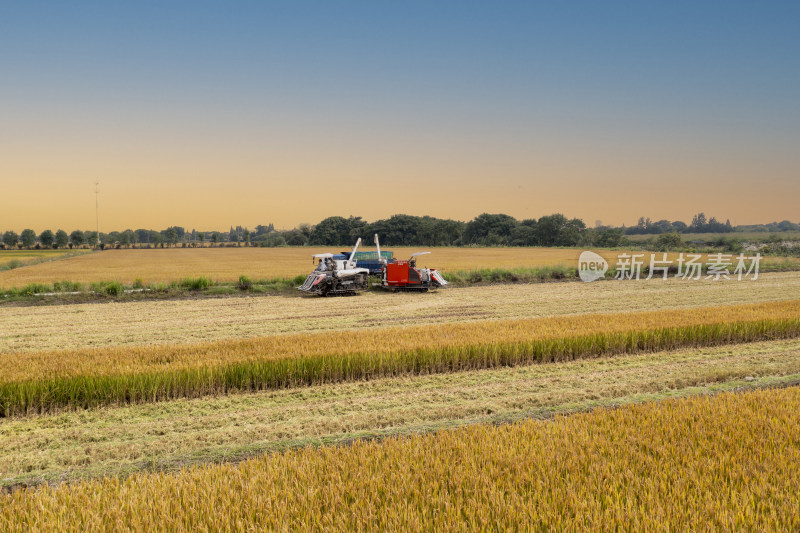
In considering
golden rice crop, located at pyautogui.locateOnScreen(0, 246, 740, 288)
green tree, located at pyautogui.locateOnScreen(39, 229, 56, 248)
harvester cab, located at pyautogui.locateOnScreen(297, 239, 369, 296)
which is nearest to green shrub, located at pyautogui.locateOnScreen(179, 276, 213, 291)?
golden rice crop, located at pyautogui.locateOnScreen(0, 246, 740, 288)

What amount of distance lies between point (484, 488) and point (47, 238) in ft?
486

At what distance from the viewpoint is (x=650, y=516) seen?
415 cm

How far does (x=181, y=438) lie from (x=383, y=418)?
10.3 ft

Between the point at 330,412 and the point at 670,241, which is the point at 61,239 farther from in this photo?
the point at 330,412

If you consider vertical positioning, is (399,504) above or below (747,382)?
above

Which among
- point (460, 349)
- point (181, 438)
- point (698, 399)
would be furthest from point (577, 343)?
point (181, 438)

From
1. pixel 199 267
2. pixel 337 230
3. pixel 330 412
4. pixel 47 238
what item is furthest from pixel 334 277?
pixel 47 238

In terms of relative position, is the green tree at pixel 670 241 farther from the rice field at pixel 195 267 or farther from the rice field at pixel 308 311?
the rice field at pixel 308 311

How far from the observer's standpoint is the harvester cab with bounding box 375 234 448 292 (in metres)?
27.7

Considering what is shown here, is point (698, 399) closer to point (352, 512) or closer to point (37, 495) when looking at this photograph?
point (352, 512)

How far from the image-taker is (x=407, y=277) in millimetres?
27703

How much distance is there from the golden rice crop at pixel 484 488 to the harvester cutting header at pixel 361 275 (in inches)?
787

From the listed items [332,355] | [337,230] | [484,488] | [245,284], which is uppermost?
[337,230]

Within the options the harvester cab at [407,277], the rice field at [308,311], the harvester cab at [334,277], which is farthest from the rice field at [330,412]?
the harvester cab at [407,277]
